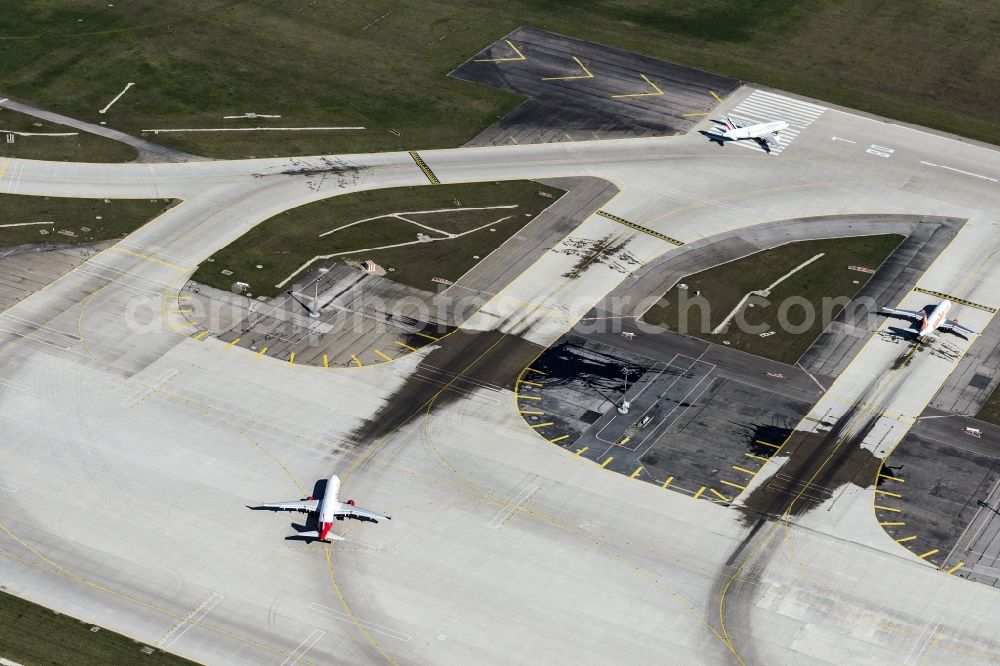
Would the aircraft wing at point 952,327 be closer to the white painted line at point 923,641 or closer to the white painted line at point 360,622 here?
the white painted line at point 923,641

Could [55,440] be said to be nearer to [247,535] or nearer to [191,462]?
[191,462]

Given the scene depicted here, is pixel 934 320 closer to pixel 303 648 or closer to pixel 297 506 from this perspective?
pixel 297 506

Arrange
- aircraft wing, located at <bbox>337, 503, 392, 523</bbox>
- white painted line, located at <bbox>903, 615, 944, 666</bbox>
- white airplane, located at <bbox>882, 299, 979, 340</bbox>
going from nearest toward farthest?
white painted line, located at <bbox>903, 615, 944, 666</bbox> < aircraft wing, located at <bbox>337, 503, 392, 523</bbox> < white airplane, located at <bbox>882, 299, 979, 340</bbox>

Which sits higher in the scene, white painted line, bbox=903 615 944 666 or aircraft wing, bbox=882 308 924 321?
aircraft wing, bbox=882 308 924 321

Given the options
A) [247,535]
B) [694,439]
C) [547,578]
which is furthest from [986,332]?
[247,535]

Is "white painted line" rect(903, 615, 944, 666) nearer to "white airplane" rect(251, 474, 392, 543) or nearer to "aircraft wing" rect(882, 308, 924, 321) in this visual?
"aircraft wing" rect(882, 308, 924, 321)

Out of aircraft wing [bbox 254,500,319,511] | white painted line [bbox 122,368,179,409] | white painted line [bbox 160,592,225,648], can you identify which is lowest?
white painted line [bbox 160,592,225,648]

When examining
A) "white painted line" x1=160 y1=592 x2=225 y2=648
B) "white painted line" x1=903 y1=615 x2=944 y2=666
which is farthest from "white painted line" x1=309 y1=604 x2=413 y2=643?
"white painted line" x1=903 y1=615 x2=944 y2=666
